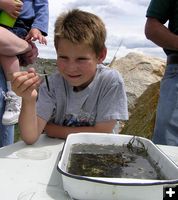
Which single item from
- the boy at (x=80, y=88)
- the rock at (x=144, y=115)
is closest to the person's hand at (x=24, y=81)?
the boy at (x=80, y=88)

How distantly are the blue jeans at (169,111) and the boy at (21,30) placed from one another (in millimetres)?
853

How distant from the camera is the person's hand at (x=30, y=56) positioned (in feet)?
8.04

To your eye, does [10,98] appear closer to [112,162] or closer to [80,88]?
[80,88]

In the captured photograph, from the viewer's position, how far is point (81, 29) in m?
2.07

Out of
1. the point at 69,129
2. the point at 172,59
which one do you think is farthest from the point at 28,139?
the point at 172,59

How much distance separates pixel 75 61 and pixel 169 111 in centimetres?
72

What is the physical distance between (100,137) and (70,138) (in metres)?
0.14

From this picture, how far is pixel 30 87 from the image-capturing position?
1.59 metres

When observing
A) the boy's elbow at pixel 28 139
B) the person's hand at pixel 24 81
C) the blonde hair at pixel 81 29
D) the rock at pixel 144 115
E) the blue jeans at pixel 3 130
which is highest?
the blonde hair at pixel 81 29

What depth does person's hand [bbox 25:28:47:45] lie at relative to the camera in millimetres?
2375

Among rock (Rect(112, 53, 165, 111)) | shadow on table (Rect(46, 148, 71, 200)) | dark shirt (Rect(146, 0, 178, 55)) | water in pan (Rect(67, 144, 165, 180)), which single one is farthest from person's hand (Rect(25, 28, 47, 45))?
rock (Rect(112, 53, 165, 111))

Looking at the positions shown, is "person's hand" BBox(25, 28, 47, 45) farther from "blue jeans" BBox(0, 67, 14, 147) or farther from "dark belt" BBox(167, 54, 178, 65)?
"dark belt" BBox(167, 54, 178, 65)

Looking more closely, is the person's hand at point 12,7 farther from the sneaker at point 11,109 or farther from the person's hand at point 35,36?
the sneaker at point 11,109

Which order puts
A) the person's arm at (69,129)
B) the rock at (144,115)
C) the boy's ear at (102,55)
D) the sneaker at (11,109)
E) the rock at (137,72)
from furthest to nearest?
the rock at (137,72) → the rock at (144,115) → the sneaker at (11,109) → the boy's ear at (102,55) → the person's arm at (69,129)
